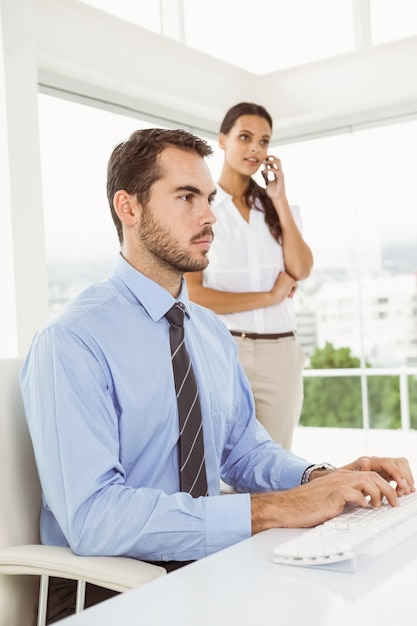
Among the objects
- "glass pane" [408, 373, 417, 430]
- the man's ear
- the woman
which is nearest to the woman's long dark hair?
the woman

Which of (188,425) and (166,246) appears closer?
(188,425)

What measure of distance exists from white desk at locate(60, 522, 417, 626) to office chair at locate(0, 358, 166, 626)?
232 millimetres

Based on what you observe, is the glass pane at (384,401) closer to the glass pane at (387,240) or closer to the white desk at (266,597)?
the glass pane at (387,240)

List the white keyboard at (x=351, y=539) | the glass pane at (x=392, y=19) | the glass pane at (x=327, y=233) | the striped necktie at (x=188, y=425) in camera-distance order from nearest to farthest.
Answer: the white keyboard at (x=351, y=539) → the striped necktie at (x=188, y=425) → the glass pane at (x=392, y=19) → the glass pane at (x=327, y=233)

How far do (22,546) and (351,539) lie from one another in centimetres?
56

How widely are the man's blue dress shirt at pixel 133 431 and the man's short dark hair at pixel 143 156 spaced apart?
155mm

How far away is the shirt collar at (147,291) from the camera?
1.54m

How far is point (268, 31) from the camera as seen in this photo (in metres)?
4.86

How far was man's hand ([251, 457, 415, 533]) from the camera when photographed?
47.1 inches

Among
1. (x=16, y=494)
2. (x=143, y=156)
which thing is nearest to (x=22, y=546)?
(x=16, y=494)

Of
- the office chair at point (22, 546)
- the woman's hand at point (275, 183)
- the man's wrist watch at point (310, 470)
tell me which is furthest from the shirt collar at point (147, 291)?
the woman's hand at point (275, 183)

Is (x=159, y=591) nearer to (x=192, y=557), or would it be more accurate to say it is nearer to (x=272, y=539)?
(x=272, y=539)

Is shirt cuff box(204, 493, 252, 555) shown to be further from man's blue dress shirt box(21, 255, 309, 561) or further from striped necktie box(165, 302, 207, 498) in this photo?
striped necktie box(165, 302, 207, 498)

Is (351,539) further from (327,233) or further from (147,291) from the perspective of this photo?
(327,233)
